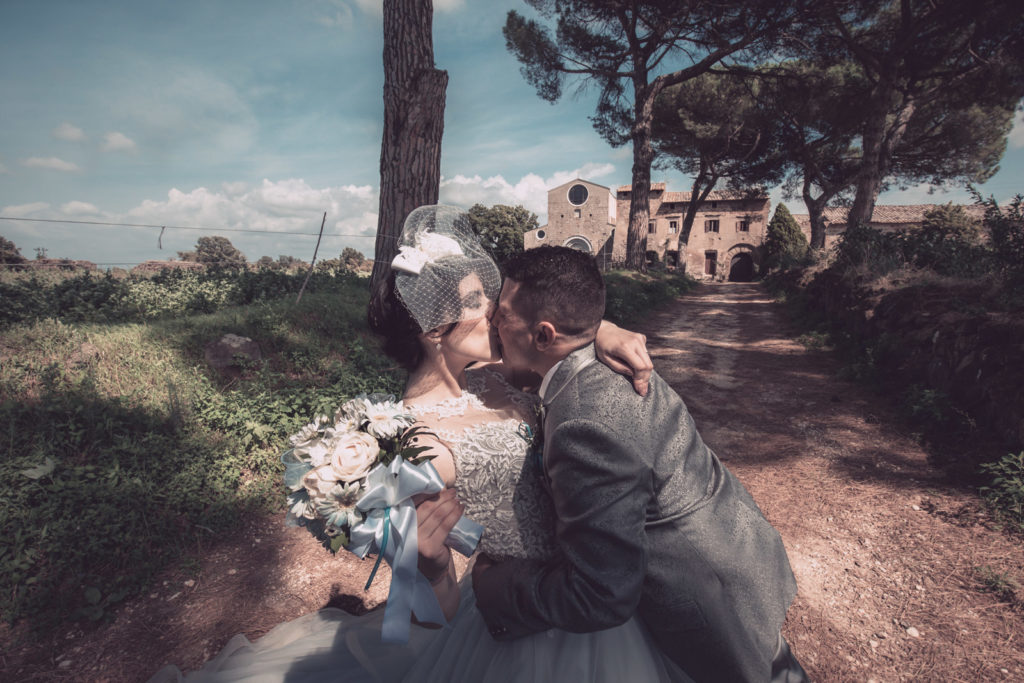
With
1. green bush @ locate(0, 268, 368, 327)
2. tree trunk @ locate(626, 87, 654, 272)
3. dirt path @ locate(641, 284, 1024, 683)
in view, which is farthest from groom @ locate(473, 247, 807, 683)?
tree trunk @ locate(626, 87, 654, 272)

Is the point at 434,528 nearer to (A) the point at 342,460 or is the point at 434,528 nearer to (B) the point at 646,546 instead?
(A) the point at 342,460

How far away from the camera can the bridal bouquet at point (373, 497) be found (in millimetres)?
1273

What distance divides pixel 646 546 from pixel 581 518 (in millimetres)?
255

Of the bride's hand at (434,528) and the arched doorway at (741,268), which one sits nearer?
the bride's hand at (434,528)

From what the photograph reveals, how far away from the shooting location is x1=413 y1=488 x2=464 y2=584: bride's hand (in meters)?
1.41

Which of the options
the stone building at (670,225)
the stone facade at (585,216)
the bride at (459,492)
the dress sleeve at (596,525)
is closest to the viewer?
the dress sleeve at (596,525)

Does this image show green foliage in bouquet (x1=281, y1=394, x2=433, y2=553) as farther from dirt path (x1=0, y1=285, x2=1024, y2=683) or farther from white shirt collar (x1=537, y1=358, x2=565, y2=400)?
dirt path (x1=0, y1=285, x2=1024, y2=683)

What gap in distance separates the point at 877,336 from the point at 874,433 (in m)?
2.93

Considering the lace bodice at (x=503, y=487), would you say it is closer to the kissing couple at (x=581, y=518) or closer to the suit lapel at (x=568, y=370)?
the kissing couple at (x=581, y=518)

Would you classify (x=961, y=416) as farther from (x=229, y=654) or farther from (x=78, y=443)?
(x=78, y=443)

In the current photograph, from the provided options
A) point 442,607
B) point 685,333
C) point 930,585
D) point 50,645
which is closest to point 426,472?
point 442,607

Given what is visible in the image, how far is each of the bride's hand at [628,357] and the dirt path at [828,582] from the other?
7.09 feet

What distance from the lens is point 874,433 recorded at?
4582mm

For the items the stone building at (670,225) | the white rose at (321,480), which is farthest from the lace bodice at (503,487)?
the stone building at (670,225)
